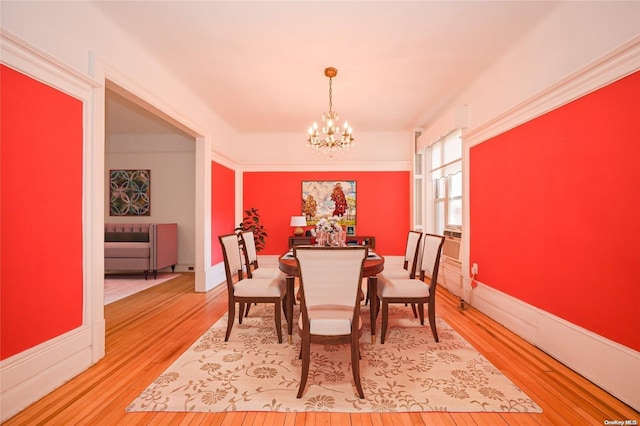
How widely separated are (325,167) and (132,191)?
177 inches

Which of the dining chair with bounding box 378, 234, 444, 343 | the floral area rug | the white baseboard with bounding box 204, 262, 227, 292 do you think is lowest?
the floral area rug

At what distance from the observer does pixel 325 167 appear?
667 cm

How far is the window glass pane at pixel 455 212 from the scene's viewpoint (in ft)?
15.8

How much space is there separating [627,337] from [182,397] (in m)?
3.06

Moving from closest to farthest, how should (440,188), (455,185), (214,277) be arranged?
(455,185) < (214,277) < (440,188)

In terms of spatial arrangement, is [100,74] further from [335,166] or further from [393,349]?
[335,166]

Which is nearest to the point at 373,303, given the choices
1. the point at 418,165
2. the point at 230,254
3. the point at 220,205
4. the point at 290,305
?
the point at 290,305

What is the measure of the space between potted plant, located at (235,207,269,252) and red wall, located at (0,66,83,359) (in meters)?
3.89

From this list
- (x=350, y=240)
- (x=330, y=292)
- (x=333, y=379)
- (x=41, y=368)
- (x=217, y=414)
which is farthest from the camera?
(x=350, y=240)

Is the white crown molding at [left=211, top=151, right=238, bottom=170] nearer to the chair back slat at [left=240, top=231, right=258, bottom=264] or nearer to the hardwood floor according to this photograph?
the chair back slat at [left=240, top=231, right=258, bottom=264]

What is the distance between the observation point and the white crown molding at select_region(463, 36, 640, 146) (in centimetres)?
195

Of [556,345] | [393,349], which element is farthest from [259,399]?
→ [556,345]

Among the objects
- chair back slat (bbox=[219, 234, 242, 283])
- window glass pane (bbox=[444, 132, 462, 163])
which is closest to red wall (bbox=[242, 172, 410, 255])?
window glass pane (bbox=[444, 132, 462, 163])

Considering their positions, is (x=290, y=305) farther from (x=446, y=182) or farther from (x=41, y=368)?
(x=446, y=182)
